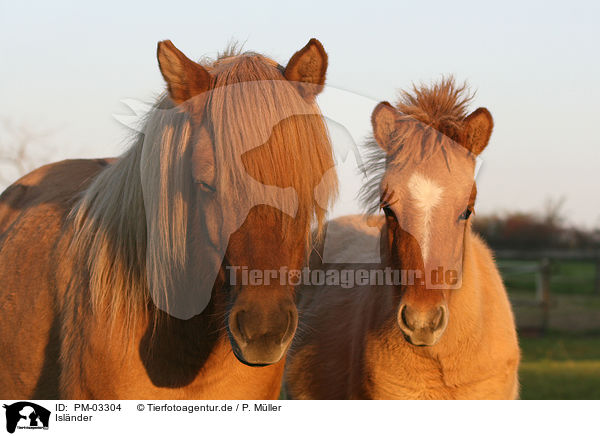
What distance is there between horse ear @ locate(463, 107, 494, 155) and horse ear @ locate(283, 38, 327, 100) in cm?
122

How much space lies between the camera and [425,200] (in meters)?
2.82

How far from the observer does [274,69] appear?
6.97ft

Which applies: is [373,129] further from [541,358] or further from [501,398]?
[541,358]

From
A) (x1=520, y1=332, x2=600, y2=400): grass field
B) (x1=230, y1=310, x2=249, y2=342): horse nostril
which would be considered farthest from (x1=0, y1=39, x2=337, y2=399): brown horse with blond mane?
(x1=520, y1=332, x2=600, y2=400): grass field

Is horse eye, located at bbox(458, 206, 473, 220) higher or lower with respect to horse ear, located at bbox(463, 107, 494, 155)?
lower

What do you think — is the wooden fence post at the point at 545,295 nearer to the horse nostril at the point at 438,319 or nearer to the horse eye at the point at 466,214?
the horse eye at the point at 466,214

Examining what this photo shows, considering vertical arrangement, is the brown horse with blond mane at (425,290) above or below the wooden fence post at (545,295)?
above

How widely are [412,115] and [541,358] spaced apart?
8212mm

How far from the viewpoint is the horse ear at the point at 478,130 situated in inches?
119
